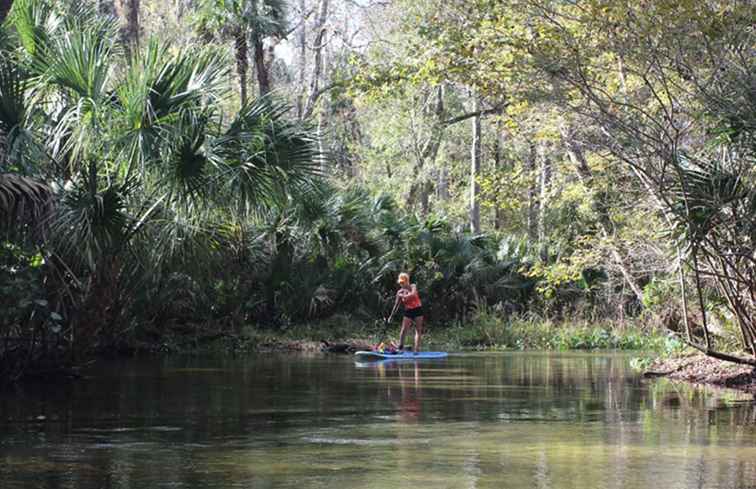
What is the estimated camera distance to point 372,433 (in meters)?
10.4

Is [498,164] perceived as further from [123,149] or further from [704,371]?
[123,149]

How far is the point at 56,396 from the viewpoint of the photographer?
45.3ft

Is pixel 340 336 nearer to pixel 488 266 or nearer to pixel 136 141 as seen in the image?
pixel 488 266

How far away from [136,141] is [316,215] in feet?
25.4

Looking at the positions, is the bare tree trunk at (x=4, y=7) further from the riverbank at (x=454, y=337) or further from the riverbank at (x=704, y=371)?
the riverbank at (x=704, y=371)

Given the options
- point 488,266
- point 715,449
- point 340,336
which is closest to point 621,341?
point 488,266

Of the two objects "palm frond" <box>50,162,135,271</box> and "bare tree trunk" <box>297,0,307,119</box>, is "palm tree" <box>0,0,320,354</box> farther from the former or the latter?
"bare tree trunk" <box>297,0,307,119</box>

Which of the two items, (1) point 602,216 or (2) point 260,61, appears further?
(2) point 260,61

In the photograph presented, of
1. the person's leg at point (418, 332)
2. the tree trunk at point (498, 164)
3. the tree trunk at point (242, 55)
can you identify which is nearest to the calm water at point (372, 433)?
the person's leg at point (418, 332)

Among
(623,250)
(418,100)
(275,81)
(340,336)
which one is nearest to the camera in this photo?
(623,250)

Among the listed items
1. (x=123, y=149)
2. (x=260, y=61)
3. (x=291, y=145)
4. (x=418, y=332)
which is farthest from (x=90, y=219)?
Result: (x=260, y=61)

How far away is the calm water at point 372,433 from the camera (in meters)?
7.94

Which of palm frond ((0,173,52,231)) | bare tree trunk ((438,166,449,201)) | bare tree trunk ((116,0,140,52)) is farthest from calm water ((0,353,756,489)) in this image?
bare tree trunk ((438,166,449,201))

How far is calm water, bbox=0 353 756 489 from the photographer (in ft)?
26.1
